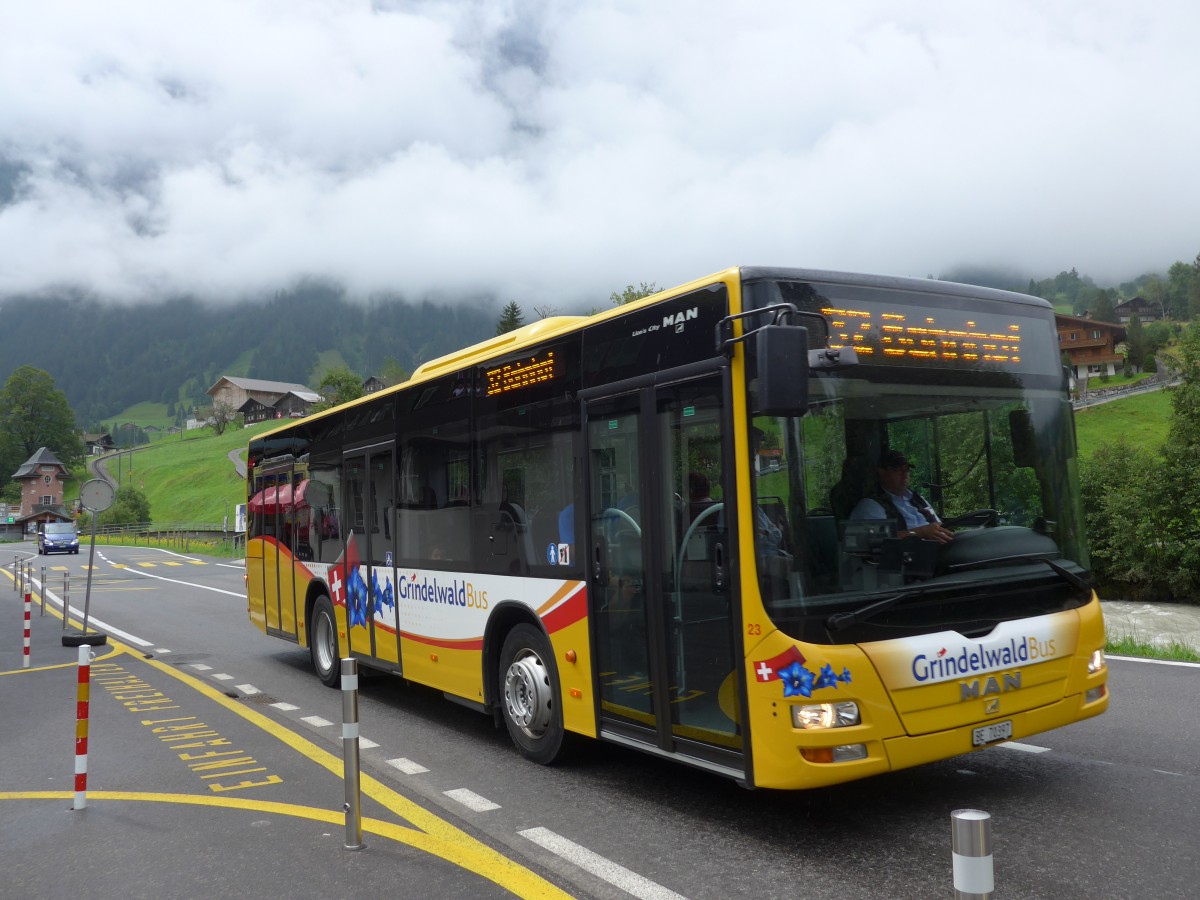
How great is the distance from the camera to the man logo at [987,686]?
5.23 metres

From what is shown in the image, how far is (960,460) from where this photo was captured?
5742 millimetres

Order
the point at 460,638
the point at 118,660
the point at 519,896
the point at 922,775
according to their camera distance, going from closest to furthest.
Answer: the point at 519,896 < the point at 922,775 < the point at 460,638 < the point at 118,660

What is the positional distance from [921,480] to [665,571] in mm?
1465

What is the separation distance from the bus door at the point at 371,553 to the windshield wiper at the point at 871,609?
17.3 ft

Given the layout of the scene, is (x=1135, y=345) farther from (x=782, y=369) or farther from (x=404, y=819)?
(x=404, y=819)

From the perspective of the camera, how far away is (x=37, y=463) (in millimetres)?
139250

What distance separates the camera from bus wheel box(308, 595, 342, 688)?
10953 millimetres

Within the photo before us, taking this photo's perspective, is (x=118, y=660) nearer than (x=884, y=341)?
No

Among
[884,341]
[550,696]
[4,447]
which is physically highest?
[4,447]

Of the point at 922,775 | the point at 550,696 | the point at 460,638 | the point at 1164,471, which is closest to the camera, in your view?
the point at 922,775

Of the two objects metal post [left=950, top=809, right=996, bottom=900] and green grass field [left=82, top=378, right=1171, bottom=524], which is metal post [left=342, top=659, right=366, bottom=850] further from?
green grass field [left=82, top=378, right=1171, bottom=524]

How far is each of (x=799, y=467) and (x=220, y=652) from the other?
11.8 metres

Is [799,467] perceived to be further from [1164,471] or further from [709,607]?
[1164,471]

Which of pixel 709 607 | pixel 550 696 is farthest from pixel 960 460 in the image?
pixel 550 696
